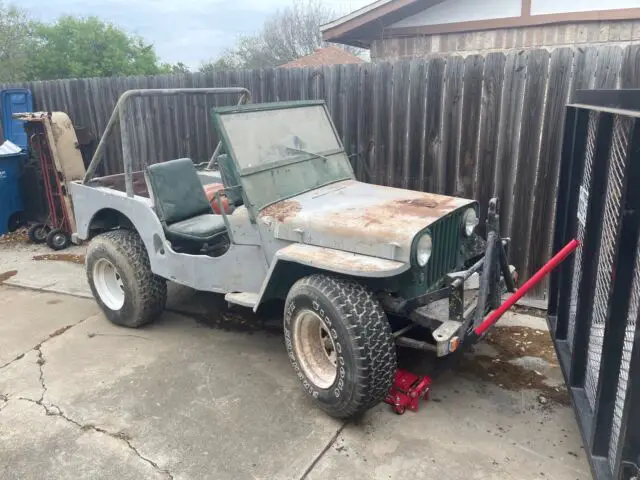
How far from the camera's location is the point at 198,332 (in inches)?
175

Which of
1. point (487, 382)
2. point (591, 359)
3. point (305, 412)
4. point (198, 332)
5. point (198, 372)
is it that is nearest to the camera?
point (591, 359)

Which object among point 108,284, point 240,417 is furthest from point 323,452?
point 108,284

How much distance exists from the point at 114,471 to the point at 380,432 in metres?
1.50

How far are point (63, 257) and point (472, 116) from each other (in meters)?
5.34

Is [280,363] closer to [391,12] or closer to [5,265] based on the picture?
[5,265]

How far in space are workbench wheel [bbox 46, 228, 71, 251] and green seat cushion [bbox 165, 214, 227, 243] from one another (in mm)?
3608

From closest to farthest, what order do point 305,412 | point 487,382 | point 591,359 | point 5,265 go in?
point 591,359, point 305,412, point 487,382, point 5,265

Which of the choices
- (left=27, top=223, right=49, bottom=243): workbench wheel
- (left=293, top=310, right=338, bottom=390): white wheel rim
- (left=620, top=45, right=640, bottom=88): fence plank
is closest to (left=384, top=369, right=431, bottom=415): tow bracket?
(left=293, top=310, right=338, bottom=390): white wheel rim

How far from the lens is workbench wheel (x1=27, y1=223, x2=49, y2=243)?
7281mm

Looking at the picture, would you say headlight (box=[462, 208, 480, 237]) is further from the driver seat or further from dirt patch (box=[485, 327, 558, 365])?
the driver seat

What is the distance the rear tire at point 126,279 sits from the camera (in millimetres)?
4285

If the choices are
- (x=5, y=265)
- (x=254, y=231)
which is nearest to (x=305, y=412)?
(x=254, y=231)

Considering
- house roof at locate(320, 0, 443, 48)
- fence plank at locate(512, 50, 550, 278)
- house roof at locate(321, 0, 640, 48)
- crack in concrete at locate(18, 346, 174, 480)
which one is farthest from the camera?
house roof at locate(320, 0, 443, 48)

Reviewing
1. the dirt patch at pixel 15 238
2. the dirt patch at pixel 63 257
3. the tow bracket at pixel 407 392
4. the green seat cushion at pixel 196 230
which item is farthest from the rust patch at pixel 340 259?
the dirt patch at pixel 15 238
